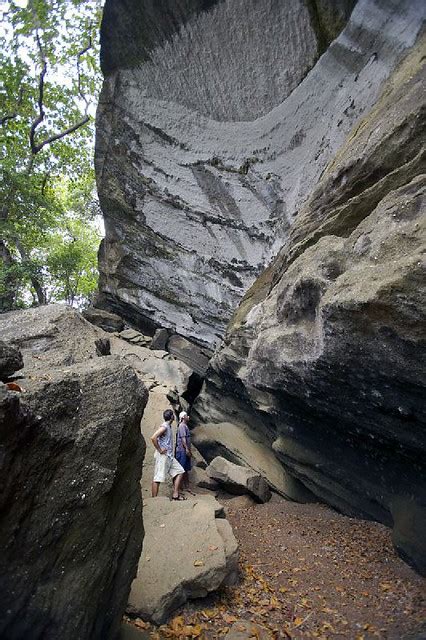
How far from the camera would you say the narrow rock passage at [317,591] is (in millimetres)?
3801

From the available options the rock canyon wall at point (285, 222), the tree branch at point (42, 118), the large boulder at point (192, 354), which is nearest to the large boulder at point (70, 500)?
the rock canyon wall at point (285, 222)

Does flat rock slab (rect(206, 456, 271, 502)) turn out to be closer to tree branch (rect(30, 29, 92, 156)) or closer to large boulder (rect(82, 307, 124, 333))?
large boulder (rect(82, 307, 124, 333))

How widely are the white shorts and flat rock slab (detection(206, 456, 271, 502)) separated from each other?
49.9 inches

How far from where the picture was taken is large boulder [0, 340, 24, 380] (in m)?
3.31

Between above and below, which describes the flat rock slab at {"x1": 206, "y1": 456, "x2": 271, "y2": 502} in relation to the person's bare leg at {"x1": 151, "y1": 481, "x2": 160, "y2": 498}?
below

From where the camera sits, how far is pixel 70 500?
2918mm

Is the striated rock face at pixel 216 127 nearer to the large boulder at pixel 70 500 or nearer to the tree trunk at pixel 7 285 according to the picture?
the tree trunk at pixel 7 285

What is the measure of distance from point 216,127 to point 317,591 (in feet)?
33.7

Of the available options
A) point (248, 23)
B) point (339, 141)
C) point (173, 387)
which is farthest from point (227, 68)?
point (173, 387)

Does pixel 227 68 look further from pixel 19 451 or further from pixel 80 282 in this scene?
pixel 80 282

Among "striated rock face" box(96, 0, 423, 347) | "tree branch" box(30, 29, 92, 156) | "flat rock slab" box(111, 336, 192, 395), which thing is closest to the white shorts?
"flat rock slab" box(111, 336, 192, 395)

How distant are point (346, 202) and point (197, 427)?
6800mm

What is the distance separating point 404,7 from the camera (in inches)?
276

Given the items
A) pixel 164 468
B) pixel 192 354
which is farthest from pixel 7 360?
pixel 192 354
